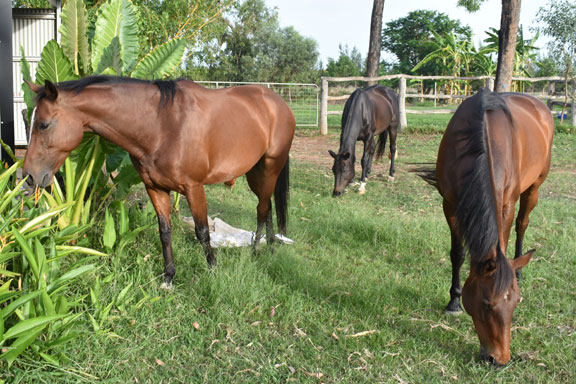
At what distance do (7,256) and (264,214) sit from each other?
2638 millimetres

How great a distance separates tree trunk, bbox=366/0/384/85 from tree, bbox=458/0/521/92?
15.2ft

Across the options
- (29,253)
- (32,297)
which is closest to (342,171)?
(29,253)

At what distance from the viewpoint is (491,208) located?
2.71 metres

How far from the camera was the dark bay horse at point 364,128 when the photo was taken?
24.3 ft

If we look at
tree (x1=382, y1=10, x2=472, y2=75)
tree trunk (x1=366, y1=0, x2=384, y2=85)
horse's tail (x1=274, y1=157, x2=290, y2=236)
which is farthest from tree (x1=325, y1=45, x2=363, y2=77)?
horse's tail (x1=274, y1=157, x2=290, y2=236)

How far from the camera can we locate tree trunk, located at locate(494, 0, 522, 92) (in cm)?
1110

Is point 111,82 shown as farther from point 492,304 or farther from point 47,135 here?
point 492,304

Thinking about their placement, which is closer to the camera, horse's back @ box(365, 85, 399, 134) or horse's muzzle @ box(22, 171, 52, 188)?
horse's muzzle @ box(22, 171, 52, 188)

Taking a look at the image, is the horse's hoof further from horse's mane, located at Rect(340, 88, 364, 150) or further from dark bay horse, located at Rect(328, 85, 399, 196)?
horse's mane, located at Rect(340, 88, 364, 150)

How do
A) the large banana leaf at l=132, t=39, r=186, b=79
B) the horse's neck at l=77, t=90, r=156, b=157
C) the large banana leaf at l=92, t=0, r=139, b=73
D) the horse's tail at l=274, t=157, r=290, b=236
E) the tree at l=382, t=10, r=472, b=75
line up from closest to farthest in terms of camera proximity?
the horse's neck at l=77, t=90, r=156, b=157 → the large banana leaf at l=92, t=0, r=139, b=73 → the large banana leaf at l=132, t=39, r=186, b=79 → the horse's tail at l=274, t=157, r=290, b=236 → the tree at l=382, t=10, r=472, b=75

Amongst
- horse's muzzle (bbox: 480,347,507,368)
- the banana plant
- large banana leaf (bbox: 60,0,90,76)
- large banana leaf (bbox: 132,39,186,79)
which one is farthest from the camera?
large banana leaf (bbox: 132,39,186,79)

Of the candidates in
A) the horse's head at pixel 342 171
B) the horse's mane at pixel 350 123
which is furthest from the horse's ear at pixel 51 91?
the horse's mane at pixel 350 123

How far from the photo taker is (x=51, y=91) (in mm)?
2916

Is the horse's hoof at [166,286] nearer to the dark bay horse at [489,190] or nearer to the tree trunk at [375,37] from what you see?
the dark bay horse at [489,190]
